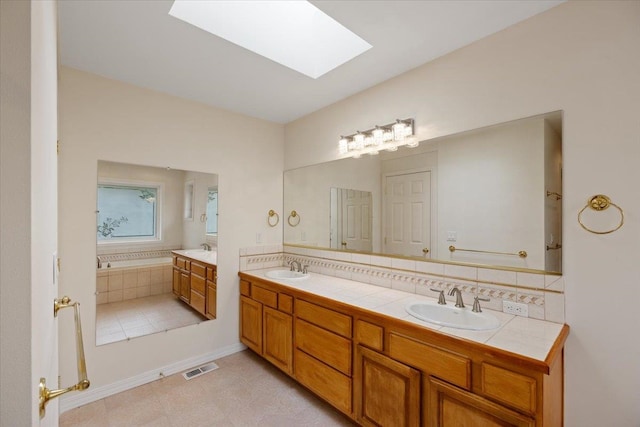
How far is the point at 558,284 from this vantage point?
5.14 ft

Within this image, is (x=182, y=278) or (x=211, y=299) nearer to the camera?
(x=182, y=278)

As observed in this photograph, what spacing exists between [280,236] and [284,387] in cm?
159

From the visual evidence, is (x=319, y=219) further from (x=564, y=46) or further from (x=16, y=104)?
(x=16, y=104)

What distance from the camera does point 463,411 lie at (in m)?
1.38

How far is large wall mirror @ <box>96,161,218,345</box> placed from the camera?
2.36 metres

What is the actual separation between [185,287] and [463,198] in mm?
2588

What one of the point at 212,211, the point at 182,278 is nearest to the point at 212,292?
the point at 182,278

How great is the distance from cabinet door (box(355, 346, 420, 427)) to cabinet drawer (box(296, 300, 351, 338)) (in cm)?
A: 17

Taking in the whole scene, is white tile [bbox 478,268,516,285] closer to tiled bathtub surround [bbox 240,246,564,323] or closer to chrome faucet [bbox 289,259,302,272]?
tiled bathtub surround [bbox 240,246,564,323]

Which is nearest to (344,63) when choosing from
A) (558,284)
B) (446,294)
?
(446,294)

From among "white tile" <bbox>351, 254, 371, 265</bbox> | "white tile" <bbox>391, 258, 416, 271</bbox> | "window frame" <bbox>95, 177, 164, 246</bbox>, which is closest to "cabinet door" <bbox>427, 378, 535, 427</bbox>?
"white tile" <bbox>391, 258, 416, 271</bbox>

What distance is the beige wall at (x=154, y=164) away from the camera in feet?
7.19

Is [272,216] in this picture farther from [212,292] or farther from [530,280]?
[530,280]

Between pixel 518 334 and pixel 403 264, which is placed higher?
pixel 403 264
